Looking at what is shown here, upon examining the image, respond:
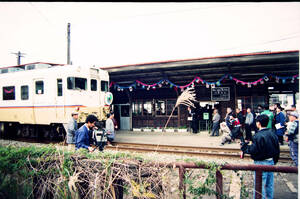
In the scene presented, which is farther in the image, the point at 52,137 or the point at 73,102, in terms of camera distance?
the point at 52,137

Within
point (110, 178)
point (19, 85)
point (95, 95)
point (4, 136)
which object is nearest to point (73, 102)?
point (95, 95)

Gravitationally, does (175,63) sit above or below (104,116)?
above

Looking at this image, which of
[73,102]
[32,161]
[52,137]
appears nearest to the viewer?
[32,161]

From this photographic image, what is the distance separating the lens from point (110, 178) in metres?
2.48

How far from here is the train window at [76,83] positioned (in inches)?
369

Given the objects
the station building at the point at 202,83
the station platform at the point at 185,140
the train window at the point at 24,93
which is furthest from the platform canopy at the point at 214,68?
the train window at the point at 24,93

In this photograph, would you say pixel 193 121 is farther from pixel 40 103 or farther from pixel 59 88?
pixel 40 103

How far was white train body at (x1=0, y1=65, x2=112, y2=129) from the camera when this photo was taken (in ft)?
30.6

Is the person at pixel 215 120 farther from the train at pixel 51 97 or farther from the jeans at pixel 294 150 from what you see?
the train at pixel 51 97

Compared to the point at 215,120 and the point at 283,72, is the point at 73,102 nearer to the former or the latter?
the point at 215,120

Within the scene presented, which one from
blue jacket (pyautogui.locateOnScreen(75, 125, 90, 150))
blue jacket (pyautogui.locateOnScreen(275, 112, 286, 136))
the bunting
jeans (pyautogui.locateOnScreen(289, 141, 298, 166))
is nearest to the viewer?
blue jacket (pyautogui.locateOnScreen(75, 125, 90, 150))

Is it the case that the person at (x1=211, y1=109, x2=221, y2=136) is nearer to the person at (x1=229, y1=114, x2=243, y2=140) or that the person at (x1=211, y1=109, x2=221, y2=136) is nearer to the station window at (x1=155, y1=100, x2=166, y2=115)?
the person at (x1=229, y1=114, x2=243, y2=140)

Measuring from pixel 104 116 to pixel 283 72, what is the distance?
10.1 m

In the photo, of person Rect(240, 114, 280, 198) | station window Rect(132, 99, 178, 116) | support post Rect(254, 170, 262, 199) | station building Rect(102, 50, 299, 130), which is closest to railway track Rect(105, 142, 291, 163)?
person Rect(240, 114, 280, 198)
